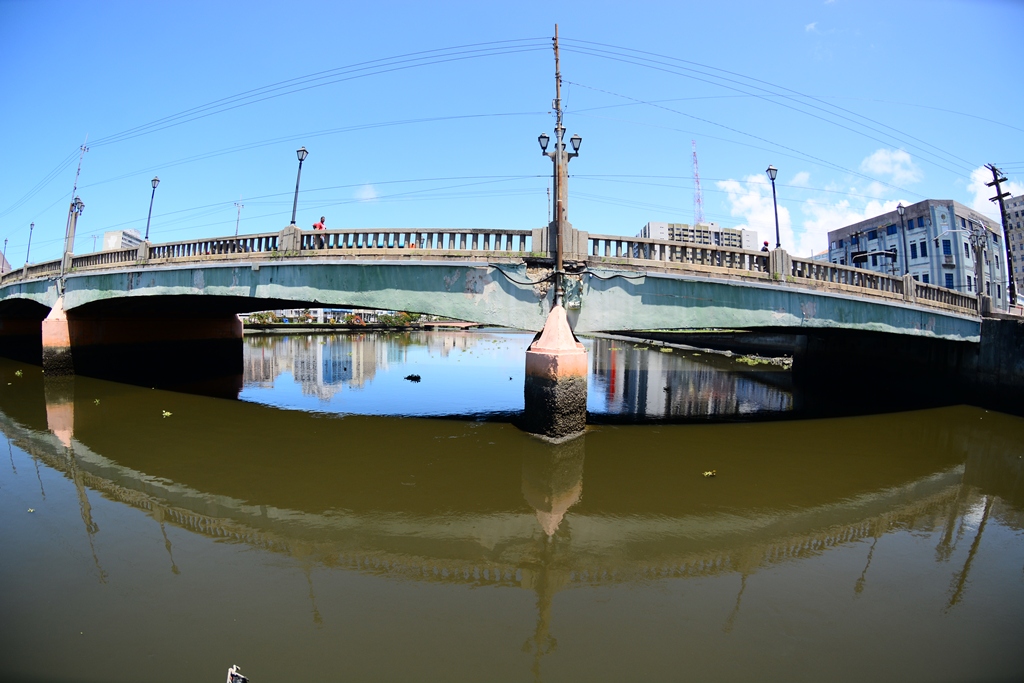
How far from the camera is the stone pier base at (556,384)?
9898mm

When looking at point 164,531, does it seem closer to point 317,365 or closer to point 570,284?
point 570,284

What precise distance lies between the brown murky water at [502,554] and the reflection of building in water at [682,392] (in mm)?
2956

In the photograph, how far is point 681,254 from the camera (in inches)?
478

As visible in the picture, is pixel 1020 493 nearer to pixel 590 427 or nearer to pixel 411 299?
pixel 590 427

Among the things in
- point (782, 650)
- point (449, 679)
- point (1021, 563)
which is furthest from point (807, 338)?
point (449, 679)

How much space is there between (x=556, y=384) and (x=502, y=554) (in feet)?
15.8

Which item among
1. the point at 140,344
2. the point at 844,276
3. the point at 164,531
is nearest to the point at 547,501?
the point at 164,531

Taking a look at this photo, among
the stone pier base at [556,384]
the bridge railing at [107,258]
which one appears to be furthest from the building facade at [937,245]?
the bridge railing at [107,258]

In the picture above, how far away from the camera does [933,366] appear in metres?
16.4

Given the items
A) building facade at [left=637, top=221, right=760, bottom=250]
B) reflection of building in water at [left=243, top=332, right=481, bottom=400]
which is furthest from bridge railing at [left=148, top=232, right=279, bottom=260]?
building facade at [left=637, top=221, right=760, bottom=250]

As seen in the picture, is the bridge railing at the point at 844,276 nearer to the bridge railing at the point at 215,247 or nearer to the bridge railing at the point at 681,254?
the bridge railing at the point at 681,254

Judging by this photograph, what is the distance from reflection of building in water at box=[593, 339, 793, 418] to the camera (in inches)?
562

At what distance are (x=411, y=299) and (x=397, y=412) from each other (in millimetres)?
3241

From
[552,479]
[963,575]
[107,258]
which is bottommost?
[963,575]
